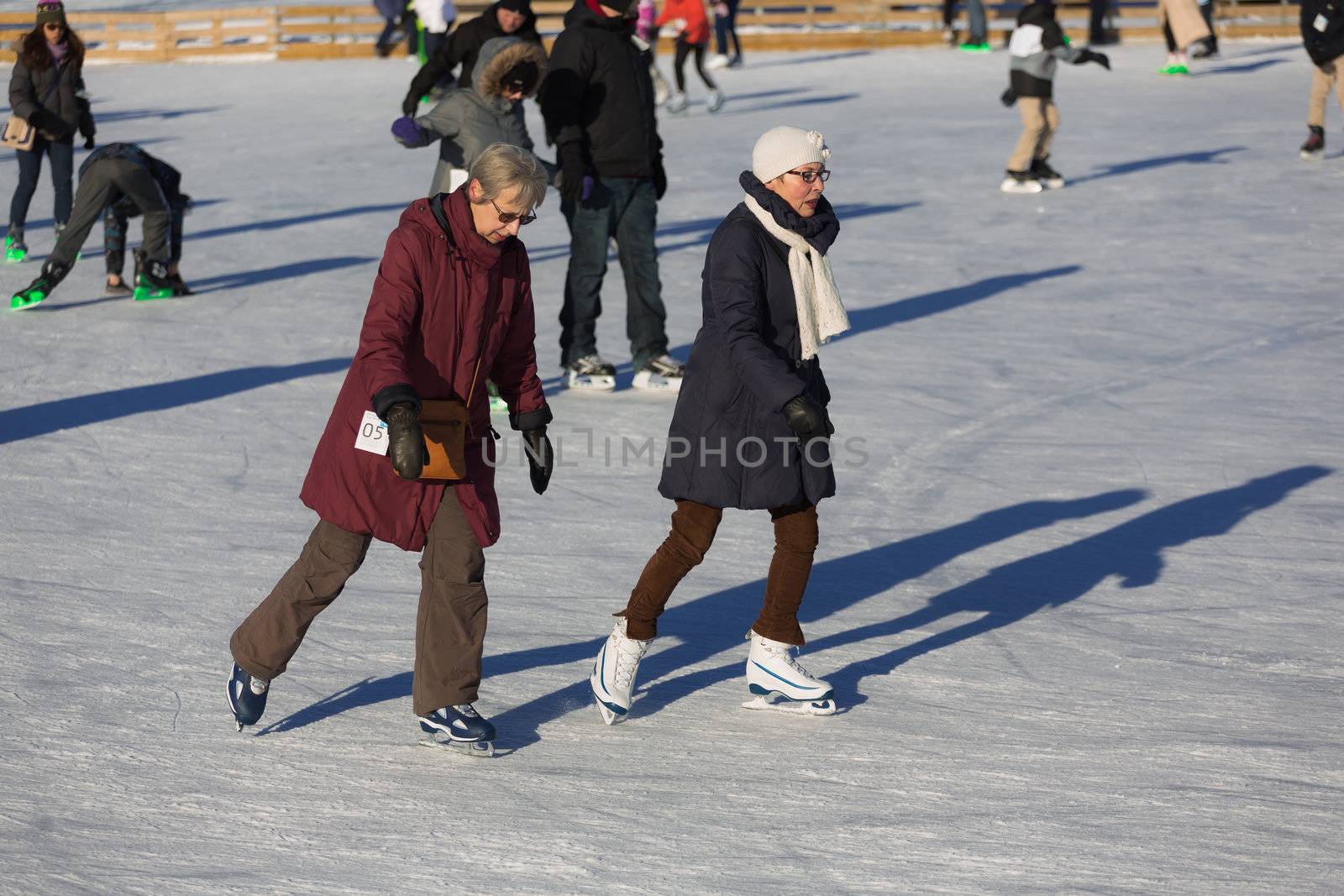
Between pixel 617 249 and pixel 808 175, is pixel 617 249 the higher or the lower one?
the lower one

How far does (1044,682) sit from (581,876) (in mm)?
1889

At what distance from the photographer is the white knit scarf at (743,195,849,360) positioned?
448 centimetres

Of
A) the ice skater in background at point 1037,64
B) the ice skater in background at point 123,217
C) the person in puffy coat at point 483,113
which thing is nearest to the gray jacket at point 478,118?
the person in puffy coat at point 483,113

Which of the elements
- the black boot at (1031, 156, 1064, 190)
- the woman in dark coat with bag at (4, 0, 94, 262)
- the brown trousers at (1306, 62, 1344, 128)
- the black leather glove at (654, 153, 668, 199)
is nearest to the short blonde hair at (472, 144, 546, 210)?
the black leather glove at (654, 153, 668, 199)

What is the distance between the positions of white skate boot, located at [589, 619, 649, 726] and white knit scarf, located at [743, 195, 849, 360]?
88 cm

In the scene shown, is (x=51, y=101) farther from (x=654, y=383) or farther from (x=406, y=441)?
(x=406, y=441)

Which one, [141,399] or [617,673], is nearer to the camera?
[617,673]

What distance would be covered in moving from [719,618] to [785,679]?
3.08 feet

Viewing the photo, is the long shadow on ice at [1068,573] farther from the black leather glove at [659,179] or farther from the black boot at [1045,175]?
the black boot at [1045,175]

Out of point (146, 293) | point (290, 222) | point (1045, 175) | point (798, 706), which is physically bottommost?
point (290, 222)

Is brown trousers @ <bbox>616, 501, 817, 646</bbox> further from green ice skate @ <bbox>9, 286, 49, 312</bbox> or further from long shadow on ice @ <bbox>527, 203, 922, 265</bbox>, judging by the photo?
long shadow on ice @ <bbox>527, 203, 922, 265</bbox>

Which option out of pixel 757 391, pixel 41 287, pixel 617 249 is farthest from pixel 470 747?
pixel 41 287

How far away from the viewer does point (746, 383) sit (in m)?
4.38

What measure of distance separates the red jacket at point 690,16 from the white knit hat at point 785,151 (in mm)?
15793
